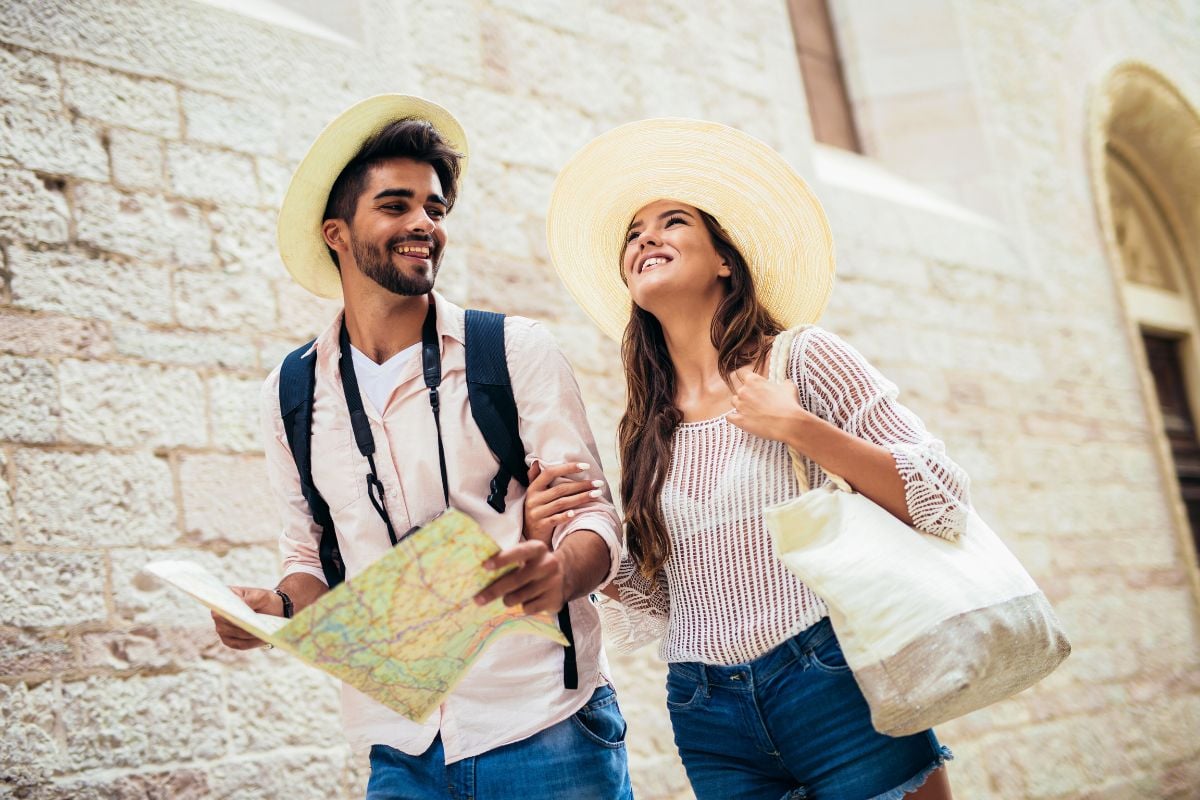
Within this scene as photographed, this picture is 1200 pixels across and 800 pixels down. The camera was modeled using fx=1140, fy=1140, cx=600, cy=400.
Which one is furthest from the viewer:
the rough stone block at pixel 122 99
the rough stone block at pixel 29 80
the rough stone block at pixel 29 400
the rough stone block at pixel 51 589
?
the rough stone block at pixel 122 99

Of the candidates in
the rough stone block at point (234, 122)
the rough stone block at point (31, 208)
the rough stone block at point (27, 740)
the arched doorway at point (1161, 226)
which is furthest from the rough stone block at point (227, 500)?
the arched doorway at point (1161, 226)

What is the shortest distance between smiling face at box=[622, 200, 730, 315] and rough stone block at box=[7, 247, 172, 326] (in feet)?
5.44

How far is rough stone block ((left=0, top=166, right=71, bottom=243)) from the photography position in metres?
3.26

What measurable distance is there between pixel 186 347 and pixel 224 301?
21 cm

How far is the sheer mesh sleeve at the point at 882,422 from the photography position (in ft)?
6.39

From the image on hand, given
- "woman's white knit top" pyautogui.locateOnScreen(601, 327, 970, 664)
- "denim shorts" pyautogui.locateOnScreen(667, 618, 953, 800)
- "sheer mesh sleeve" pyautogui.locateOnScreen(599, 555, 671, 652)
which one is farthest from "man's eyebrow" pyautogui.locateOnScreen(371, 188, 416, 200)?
"denim shorts" pyautogui.locateOnScreen(667, 618, 953, 800)

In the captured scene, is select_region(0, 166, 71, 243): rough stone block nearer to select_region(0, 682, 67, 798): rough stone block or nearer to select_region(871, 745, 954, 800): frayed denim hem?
select_region(0, 682, 67, 798): rough stone block

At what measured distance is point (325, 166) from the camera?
2346 millimetres

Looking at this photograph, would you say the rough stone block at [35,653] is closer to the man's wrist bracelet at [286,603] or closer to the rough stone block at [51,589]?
the rough stone block at [51,589]

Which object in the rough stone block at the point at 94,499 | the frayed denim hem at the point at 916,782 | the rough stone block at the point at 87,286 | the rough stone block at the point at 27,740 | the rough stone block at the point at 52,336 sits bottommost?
the frayed denim hem at the point at 916,782

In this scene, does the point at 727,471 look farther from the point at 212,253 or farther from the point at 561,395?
the point at 212,253

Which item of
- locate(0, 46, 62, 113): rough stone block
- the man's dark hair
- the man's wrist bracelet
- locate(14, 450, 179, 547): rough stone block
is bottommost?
the man's wrist bracelet

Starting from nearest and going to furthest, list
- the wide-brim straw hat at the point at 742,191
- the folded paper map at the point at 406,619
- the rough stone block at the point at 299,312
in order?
the folded paper map at the point at 406,619
the wide-brim straw hat at the point at 742,191
the rough stone block at the point at 299,312

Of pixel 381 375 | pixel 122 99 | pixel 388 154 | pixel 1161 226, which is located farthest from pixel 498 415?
pixel 1161 226
